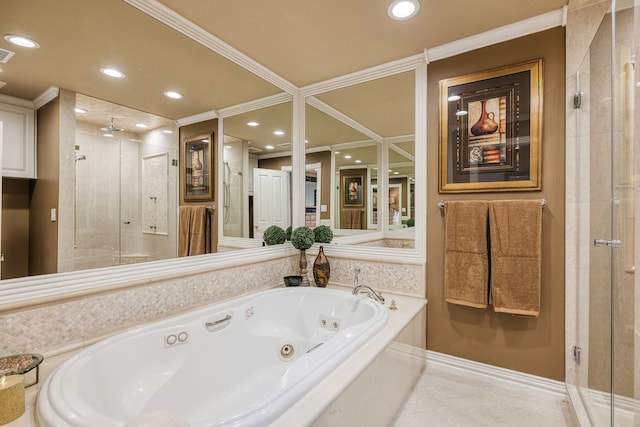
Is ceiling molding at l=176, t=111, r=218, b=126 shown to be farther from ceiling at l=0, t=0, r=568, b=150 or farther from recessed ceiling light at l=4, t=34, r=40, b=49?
recessed ceiling light at l=4, t=34, r=40, b=49

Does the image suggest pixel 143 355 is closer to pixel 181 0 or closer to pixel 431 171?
pixel 181 0

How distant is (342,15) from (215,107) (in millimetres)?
1067

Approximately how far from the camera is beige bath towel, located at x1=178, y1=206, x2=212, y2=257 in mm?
1904

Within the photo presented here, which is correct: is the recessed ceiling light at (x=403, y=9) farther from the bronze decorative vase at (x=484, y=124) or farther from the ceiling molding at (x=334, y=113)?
the ceiling molding at (x=334, y=113)

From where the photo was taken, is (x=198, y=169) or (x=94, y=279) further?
(x=198, y=169)

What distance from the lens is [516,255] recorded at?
1896mm

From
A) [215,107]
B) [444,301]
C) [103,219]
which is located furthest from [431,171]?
[103,219]

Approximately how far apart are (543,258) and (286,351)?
1.79 metres

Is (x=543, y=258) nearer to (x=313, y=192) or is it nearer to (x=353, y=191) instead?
(x=353, y=191)

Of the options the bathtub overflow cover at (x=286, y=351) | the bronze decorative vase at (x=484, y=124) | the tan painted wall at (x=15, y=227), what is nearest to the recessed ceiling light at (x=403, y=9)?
the bronze decorative vase at (x=484, y=124)

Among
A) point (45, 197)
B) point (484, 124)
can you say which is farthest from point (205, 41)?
point (484, 124)

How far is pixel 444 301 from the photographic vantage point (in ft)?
7.26

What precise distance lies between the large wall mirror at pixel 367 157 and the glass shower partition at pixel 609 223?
103cm

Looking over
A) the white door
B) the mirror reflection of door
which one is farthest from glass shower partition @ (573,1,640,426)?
the white door
